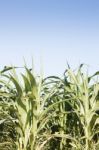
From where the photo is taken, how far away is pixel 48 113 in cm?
347

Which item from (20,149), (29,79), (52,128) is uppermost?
(29,79)

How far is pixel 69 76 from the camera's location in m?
3.94

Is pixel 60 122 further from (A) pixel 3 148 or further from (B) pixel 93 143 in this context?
(A) pixel 3 148

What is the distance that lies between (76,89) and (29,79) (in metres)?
0.85

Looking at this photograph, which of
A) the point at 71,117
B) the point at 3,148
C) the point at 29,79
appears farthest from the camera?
the point at 71,117

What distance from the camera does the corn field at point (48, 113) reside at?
121 inches

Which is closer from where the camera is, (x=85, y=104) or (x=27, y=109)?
(x=27, y=109)

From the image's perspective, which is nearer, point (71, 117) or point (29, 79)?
point (29, 79)

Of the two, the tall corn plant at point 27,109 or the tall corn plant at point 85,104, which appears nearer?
the tall corn plant at point 27,109

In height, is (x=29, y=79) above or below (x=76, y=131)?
above

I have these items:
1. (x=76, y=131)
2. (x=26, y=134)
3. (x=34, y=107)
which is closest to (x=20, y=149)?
(x=26, y=134)

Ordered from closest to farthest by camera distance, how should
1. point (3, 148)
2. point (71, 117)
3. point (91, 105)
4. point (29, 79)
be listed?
1. point (29, 79)
2. point (3, 148)
3. point (91, 105)
4. point (71, 117)

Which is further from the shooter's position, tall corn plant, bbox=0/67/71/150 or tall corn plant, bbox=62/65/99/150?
tall corn plant, bbox=62/65/99/150

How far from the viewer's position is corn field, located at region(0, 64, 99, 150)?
3.08m
